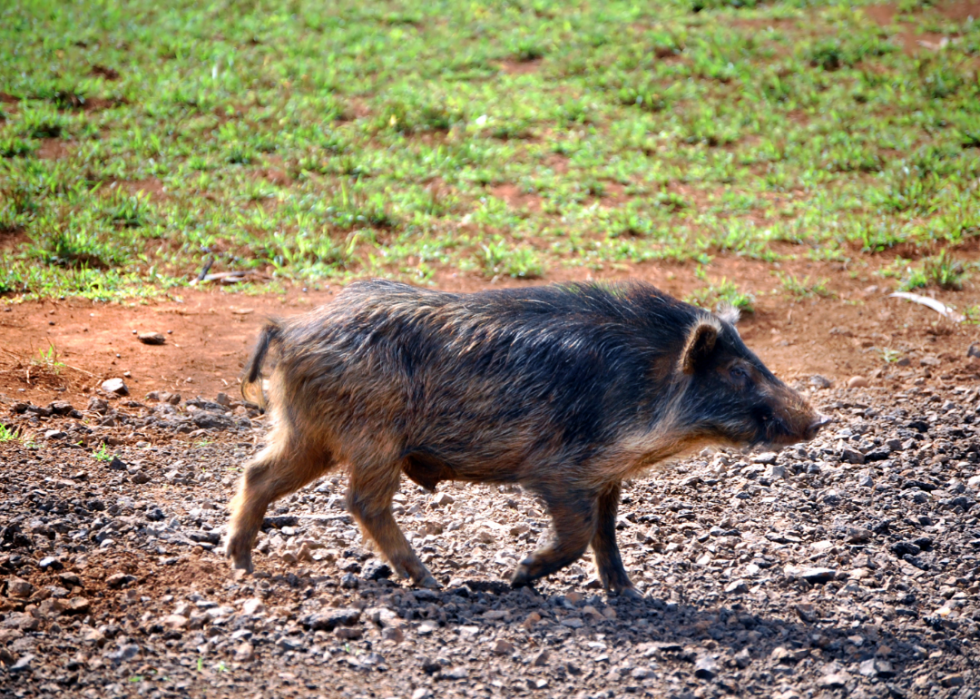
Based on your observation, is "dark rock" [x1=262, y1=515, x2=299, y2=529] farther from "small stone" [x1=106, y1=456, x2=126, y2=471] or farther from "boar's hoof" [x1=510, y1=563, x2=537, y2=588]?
"boar's hoof" [x1=510, y1=563, x2=537, y2=588]

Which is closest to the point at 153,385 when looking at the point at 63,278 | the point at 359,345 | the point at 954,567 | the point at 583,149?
the point at 63,278

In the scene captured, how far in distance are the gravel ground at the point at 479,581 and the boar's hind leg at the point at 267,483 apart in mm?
128

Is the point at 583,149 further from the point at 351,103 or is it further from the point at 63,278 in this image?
the point at 63,278

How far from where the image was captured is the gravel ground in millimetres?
3430

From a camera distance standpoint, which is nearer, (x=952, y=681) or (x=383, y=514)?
(x=952, y=681)

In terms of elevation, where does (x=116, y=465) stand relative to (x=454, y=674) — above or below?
below

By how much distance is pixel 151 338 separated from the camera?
6605 millimetres

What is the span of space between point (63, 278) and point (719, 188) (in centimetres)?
615

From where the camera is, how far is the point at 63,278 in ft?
23.8

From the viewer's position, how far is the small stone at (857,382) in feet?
21.2

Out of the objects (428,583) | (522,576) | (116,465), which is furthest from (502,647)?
(116,465)

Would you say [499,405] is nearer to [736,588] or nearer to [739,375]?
[739,375]

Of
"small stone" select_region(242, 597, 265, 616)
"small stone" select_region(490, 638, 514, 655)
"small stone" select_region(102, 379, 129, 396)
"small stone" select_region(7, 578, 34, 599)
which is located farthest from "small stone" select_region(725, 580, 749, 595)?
"small stone" select_region(102, 379, 129, 396)

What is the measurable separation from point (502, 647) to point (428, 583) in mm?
635
